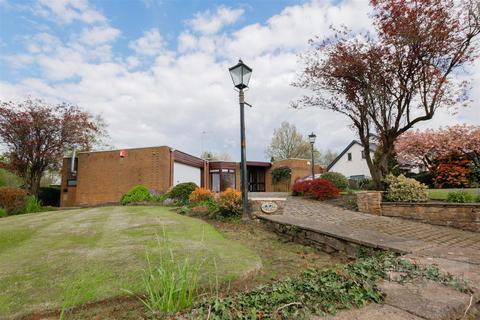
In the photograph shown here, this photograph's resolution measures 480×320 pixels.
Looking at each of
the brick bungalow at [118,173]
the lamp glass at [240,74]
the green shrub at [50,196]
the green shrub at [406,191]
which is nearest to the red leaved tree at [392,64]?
the green shrub at [406,191]

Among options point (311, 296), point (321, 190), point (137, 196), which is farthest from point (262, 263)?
point (137, 196)

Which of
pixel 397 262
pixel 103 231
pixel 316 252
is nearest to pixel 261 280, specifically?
pixel 397 262

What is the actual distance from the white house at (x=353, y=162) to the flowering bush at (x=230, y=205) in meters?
25.0

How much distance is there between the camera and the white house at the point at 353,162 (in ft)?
93.4

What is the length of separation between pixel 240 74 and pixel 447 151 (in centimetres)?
1648

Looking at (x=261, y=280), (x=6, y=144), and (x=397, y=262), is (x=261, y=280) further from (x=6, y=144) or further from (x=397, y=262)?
(x=6, y=144)

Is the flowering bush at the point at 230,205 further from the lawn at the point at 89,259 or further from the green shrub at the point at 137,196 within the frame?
the green shrub at the point at 137,196

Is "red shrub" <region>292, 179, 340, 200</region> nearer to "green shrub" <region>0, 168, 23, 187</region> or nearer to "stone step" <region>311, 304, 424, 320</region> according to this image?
"stone step" <region>311, 304, 424, 320</region>

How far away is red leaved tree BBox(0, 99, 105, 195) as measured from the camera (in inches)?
530

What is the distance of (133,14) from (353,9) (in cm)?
633

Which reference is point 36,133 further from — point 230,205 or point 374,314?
point 374,314

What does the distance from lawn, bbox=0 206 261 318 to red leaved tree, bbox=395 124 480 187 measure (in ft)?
50.3

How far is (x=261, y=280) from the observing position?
2809mm

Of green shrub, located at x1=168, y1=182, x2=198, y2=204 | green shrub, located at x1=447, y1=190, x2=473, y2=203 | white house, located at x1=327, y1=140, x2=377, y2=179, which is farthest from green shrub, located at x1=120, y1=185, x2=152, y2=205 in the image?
white house, located at x1=327, y1=140, x2=377, y2=179
